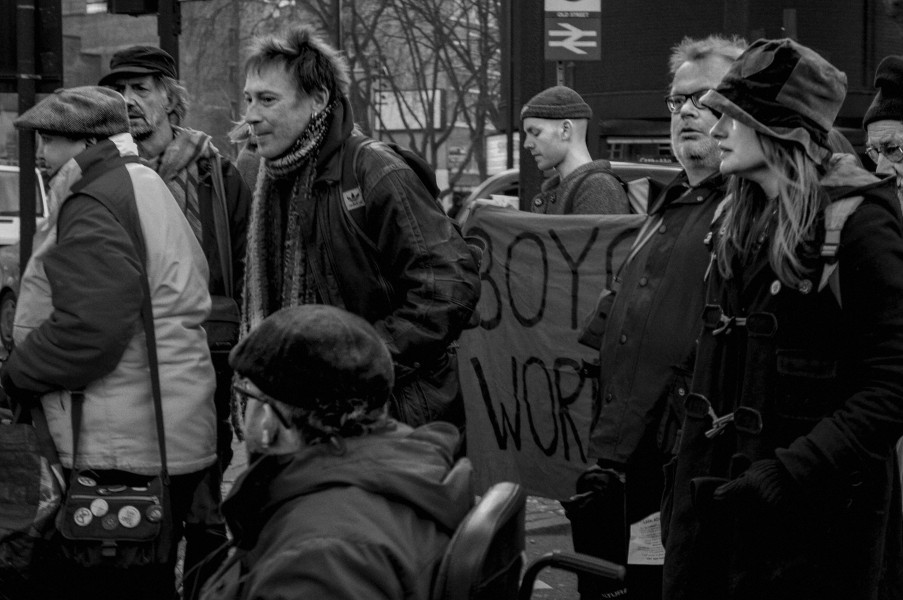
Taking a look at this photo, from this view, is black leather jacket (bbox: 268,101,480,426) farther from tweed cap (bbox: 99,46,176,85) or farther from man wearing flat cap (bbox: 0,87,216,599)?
tweed cap (bbox: 99,46,176,85)

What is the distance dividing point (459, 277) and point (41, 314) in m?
1.26

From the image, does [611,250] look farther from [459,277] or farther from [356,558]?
[356,558]

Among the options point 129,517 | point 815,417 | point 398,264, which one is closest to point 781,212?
point 815,417

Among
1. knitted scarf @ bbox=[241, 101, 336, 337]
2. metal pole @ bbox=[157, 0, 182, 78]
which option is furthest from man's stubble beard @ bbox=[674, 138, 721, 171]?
metal pole @ bbox=[157, 0, 182, 78]

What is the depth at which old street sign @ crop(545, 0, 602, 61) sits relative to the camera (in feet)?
27.5

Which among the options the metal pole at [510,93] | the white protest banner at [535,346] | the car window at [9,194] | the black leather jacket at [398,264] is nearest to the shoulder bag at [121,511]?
the black leather jacket at [398,264]

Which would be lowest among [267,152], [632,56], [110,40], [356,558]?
[356,558]

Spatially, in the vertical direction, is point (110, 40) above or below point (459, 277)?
above

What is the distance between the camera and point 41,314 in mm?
4160

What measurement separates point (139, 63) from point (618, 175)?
8.23 feet

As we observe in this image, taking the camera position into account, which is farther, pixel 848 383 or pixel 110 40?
pixel 110 40

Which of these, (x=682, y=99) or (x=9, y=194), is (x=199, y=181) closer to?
(x=682, y=99)

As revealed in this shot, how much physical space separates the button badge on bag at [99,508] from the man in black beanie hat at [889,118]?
2932 millimetres

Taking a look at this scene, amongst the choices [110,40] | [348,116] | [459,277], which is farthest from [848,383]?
[110,40]
